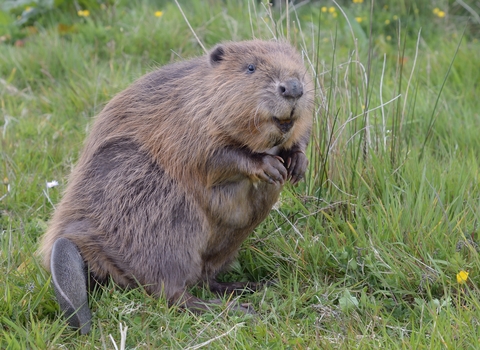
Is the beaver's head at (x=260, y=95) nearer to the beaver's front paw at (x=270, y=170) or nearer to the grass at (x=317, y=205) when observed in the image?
the beaver's front paw at (x=270, y=170)

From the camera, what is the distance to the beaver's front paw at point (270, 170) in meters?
2.96

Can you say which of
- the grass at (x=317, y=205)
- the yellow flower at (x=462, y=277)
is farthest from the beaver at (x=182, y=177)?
the yellow flower at (x=462, y=277)

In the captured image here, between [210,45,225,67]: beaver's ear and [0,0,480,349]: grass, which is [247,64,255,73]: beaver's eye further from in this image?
[0,0,480,349]: grass

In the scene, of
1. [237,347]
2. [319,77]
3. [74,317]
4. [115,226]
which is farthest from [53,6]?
[237,347]

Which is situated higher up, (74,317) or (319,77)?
(319,77)

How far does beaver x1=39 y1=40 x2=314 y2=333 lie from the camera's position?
293cm

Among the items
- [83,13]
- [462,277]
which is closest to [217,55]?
[462,277]

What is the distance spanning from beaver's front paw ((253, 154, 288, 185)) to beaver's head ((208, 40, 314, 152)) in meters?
0.05

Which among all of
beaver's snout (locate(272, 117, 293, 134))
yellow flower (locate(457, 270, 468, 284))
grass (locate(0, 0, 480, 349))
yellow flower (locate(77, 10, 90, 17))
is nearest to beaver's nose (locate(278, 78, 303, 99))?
beaver's snout (locate(272, 117, 293, 134))

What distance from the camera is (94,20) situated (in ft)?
18.6

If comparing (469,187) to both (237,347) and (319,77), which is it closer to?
(319,77)

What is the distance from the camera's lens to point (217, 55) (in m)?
3.10

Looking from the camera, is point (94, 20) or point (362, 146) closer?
point (362, 146)

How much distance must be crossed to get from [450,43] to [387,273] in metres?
2.71
